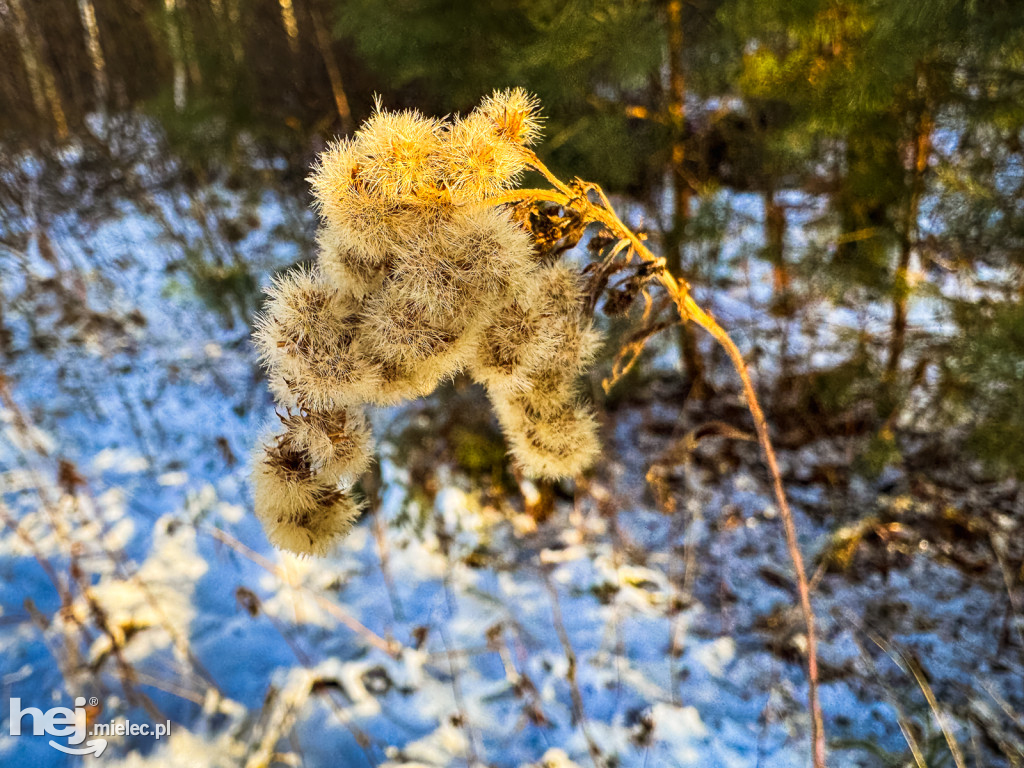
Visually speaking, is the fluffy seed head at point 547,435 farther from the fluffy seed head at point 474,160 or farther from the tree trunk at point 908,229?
the tree trunk at point 908,229

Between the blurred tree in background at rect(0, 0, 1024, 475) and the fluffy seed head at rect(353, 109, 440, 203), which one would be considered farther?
the blurred tree in background at rect(0, 0, 1024, 475)

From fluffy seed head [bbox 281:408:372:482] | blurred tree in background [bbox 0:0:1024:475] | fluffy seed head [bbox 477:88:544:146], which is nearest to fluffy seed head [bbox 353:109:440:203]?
fluffy seed head [bbox 477:88:544:146]

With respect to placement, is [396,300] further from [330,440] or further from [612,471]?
[612,471]

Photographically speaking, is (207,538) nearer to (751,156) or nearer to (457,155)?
(457,155)

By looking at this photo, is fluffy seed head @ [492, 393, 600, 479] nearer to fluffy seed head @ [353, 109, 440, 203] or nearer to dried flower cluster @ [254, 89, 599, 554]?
dried flower cluster @ [254, 89, 599, 554]

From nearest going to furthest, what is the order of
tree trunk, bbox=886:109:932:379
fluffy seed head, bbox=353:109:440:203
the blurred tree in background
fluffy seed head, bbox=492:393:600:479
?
1. fluffy seed head, bbox=353:109:440:203
2. fluffy seed head, bbox=492:393:600:479
3. the blurred tree in background
4. tree trunk, bbox=886:109:932:379

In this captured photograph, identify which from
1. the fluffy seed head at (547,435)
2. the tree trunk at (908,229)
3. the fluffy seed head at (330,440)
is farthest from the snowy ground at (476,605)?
the fluffy seed head at (330,440)

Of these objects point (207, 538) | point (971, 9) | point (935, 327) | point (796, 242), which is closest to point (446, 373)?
point (971, 9)
